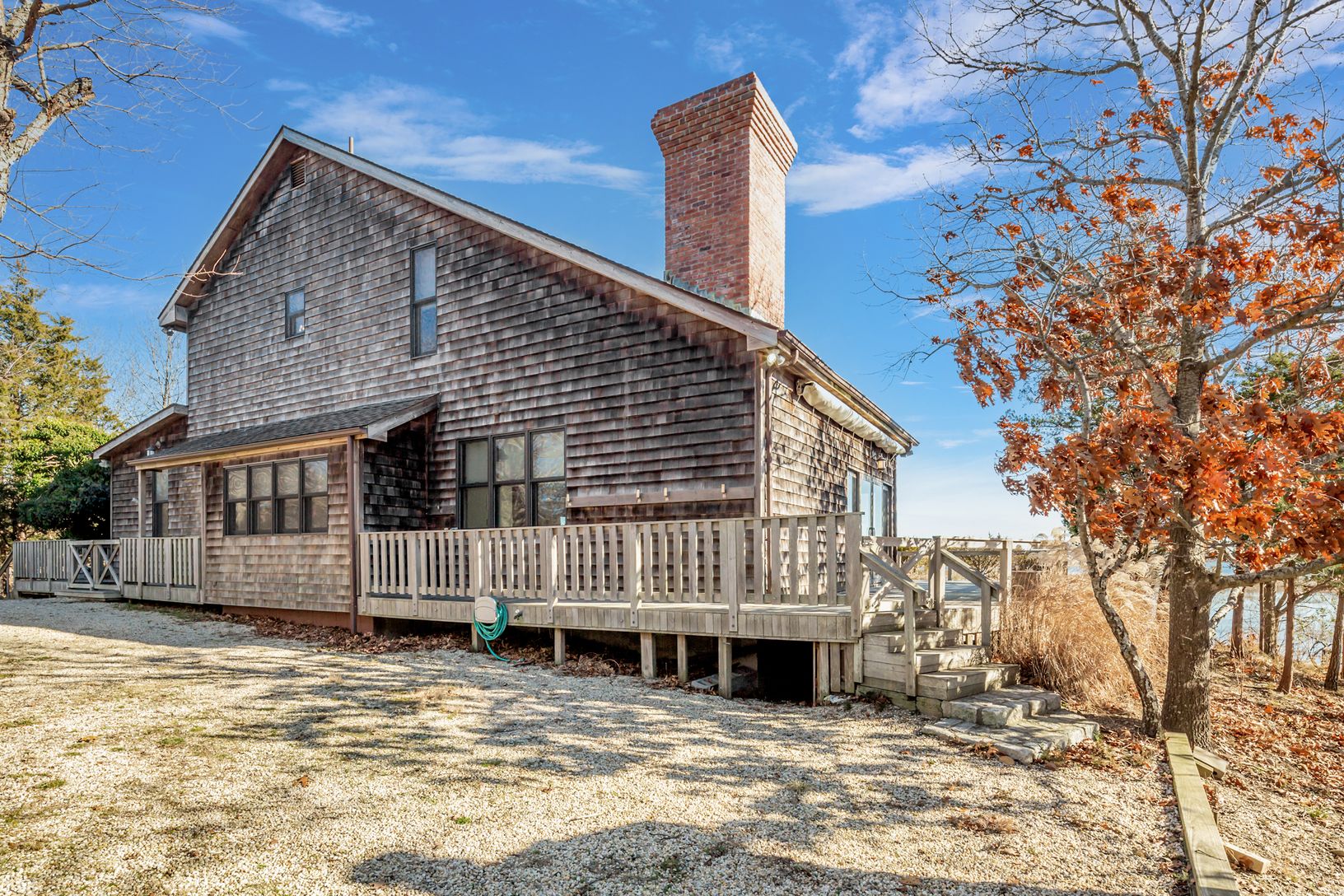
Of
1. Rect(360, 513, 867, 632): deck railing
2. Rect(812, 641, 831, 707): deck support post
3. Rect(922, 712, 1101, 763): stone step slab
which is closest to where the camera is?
Rect(922, 712, 1101, 763): stone step slab

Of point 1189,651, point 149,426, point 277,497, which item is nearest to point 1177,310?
point 1189,651

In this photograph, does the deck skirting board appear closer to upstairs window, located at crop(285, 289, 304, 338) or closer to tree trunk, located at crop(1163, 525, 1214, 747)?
tree trunk, located at crop(1163, 525, 1214, 747)

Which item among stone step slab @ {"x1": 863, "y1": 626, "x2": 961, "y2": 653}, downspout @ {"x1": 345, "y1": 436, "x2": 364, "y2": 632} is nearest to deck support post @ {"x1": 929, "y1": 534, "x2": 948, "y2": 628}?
stone step slab @ {"x1": 863, "y1": 626, "x2": 961, "y2": 653}

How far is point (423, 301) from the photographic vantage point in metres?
12.6

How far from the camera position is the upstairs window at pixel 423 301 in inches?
494

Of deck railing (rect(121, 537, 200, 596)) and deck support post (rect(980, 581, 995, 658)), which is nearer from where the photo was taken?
deck support post (rect(980, 581, 995, 658))

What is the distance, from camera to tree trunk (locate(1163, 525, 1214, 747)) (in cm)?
712

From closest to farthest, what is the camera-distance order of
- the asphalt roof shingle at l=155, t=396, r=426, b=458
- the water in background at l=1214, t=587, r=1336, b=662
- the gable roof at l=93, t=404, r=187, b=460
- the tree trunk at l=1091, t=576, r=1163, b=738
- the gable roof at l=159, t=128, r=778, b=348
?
the tree trunk at l=1091, t=576, r=1163, b=738 < the gable roof at l=159, t=128, r=778, b=348 < the asphalt roof shingle at l=155, t=396, r=426, b=458 < the water in background at l=1214, t=587, r=1336, b=662 < the gable roof at l=93, t=404, r=187, b=460

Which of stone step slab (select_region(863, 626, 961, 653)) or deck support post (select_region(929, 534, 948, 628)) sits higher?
deck support post (select_region(929, 534, 948, 628))

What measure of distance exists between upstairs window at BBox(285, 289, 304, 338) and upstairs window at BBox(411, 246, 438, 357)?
3.00 meters

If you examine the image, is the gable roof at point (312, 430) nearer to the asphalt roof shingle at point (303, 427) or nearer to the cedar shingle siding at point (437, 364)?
the asphalt roof shingle at point (303, 427)

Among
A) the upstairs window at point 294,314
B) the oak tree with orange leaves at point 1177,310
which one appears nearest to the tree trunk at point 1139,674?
the oak tree with orange leaves at point 1177,310

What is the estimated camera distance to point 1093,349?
909 centimetres

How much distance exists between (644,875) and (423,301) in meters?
10.7
